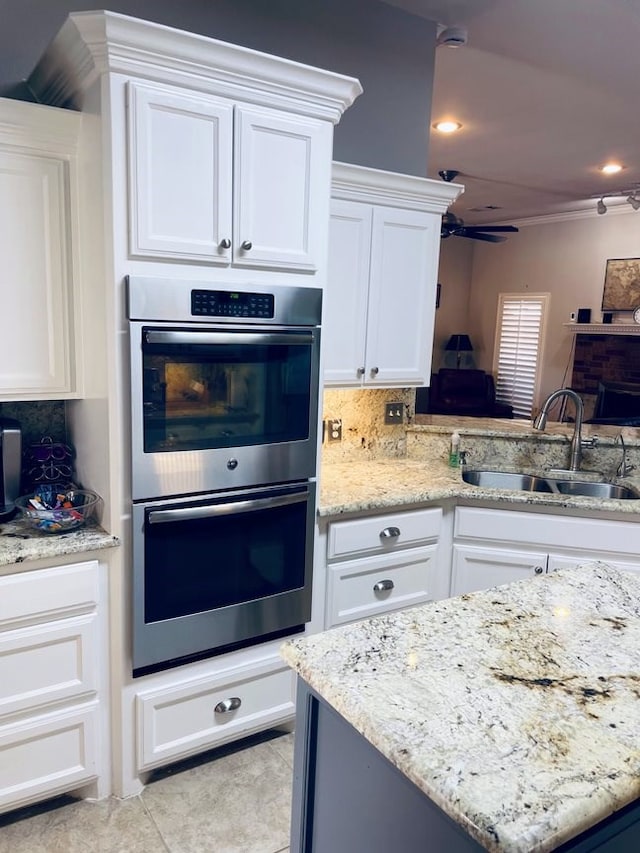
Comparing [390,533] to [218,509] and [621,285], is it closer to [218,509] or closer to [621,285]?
[218,509]

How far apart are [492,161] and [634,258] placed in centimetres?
252

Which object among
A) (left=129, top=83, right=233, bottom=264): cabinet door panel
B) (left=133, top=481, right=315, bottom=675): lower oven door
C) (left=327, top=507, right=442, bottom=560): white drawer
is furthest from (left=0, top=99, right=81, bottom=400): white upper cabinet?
(left=327, top=507, right=442, bottom=560): white drawer

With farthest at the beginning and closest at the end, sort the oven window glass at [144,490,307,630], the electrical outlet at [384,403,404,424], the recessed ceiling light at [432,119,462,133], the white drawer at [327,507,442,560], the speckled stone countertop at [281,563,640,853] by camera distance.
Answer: the recessed ceiling light at [432,119,462,133] < the electrical outlet at [384,403,404,424] < the white drawer at [327,507,442,560] < the oven window glass at [144,490,307,630] < the speckled stone countertop at [281,563,640,853]

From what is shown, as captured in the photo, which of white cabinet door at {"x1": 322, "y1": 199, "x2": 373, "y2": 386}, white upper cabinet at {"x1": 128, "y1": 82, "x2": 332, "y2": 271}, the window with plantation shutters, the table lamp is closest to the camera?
white upper cabinet at {"x1": 128, "y1": 82, "x2": 332, "y2": 271}

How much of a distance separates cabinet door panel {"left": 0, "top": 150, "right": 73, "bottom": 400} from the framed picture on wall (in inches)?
257

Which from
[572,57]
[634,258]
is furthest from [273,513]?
[634,258]

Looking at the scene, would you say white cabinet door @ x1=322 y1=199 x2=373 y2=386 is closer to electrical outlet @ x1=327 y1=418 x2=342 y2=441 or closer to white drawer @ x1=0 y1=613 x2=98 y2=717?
electrical outlet @ x1=327 y1=418 x2=342 y2=441

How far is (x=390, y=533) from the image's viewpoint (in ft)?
8.33

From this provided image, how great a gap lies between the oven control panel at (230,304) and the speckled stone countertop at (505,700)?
106 cm

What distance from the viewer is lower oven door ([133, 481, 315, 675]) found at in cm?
199

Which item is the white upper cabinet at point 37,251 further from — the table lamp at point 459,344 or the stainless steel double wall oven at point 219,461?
the table lamp at point 459,344

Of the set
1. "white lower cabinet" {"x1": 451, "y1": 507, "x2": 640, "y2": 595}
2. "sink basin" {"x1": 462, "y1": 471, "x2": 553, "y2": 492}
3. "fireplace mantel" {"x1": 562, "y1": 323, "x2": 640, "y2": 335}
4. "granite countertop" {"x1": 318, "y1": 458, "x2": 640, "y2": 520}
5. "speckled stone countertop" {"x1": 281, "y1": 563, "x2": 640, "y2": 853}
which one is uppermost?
"fireplace mantel" {"x1": 562, "y1": 323, "x2": 640, "y2": 335}

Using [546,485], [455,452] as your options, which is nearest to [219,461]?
[455,452]

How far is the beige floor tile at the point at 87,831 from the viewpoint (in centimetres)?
191
